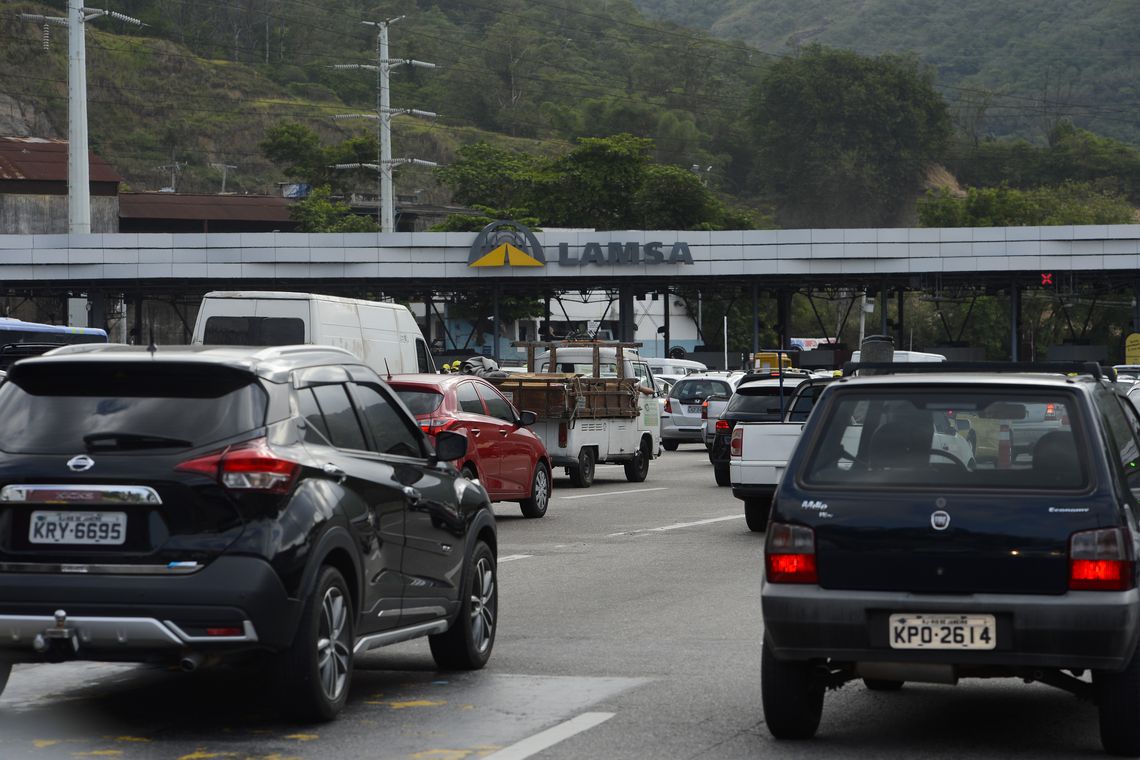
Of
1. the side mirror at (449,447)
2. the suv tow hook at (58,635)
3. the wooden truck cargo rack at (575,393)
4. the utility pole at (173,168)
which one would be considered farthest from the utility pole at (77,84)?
the utility pole at (173,168)

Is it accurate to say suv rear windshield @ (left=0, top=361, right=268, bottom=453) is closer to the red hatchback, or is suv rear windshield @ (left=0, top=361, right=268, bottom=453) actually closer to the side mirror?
the side mirror

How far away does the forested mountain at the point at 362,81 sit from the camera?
15150cm

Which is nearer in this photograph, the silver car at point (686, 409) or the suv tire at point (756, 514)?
the suv tire at point (756, 514)

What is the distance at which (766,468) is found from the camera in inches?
726

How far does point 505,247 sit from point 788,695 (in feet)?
178

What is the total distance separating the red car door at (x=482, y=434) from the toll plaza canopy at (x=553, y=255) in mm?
41209

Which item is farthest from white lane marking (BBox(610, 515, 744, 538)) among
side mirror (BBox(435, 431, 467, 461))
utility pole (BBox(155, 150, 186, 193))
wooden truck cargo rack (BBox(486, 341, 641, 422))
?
utility pole (BBox(155, 150, 186, 193))

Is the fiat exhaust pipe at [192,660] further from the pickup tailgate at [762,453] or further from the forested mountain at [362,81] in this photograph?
the forested mountain at [362,81]

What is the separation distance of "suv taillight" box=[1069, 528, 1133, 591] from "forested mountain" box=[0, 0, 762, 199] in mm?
134664

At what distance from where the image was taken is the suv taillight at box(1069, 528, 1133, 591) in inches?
268

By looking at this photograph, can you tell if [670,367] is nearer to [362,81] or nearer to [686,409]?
[686,409]

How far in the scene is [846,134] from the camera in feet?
503

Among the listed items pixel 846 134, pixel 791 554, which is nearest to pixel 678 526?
pixel 791 554

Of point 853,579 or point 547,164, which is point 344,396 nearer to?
point 853,579
